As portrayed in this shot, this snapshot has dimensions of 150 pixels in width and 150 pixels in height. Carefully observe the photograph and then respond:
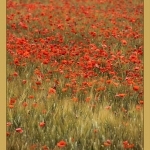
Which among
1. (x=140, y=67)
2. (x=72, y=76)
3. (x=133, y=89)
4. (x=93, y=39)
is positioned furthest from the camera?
(x=93, y=39)

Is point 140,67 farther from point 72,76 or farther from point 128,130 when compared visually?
point 128,130

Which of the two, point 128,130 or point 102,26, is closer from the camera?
point 128,130

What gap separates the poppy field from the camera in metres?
4.50

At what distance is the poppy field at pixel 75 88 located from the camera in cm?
450

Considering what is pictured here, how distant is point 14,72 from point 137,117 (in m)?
2.28

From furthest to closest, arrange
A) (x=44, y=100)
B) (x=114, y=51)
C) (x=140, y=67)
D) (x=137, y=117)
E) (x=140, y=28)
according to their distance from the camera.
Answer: (x=140, y=28), (x=114, y=51), (x=140, y=67), (x=44, y=100), (x=137, y=117)

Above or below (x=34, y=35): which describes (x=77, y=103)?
below

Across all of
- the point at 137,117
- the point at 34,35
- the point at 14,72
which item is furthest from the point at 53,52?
the point at 137,117

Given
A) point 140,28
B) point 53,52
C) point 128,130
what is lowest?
point 128,130

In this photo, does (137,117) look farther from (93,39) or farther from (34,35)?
(34,35)

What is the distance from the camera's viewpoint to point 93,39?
8977 mm

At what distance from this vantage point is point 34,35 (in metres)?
9.30

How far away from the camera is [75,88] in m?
5.82

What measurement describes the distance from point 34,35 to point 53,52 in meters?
2.02
